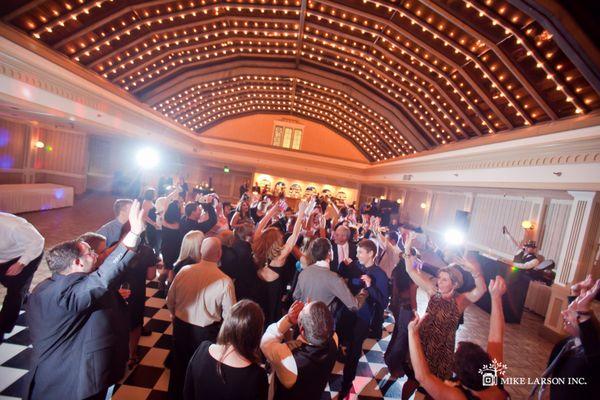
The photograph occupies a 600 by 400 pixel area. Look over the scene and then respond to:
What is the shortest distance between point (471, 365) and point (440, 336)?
1.19m

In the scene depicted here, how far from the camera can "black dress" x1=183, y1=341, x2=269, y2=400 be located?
1.66 m

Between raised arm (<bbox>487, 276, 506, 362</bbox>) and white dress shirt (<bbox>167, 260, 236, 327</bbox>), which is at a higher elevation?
raised arm (<bbox>487, 276, 506, 362</bbox>)

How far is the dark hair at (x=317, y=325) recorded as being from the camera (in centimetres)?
190

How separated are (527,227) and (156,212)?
9871 millimetres

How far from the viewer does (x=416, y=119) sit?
1305cm

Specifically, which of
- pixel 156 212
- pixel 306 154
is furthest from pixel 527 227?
pixel 306 154

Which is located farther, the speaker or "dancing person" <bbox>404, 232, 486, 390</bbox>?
the speaker

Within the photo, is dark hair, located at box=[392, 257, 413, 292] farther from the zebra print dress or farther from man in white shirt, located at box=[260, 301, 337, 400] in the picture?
man in white shirt, located at box=[260, 301, 337, 400]

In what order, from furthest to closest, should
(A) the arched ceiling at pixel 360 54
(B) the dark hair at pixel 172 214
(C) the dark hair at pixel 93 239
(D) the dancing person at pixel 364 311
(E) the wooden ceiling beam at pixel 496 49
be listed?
(E) the wooden ceiling beam at pixel 496 49, (A) the arched ceiling at pixel 360 54, (B) the dark hair at pixel 172 214, (D) the dancing person at pixel 364 311, (C) the dark hair at pixel 93 239

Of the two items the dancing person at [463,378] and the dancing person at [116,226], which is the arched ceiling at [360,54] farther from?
the dancing person at [463,378]

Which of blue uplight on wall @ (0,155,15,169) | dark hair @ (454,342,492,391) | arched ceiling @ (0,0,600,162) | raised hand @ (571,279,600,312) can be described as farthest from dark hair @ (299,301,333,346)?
blue uplight on wall @ (0,155,15,169)

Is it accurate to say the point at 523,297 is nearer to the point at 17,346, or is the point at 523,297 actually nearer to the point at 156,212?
the point at 156,212

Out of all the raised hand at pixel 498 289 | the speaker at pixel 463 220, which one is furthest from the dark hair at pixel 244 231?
the speaker at pixel 463 220

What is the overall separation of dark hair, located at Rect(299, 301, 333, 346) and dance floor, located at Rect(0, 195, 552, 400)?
6.80ft
